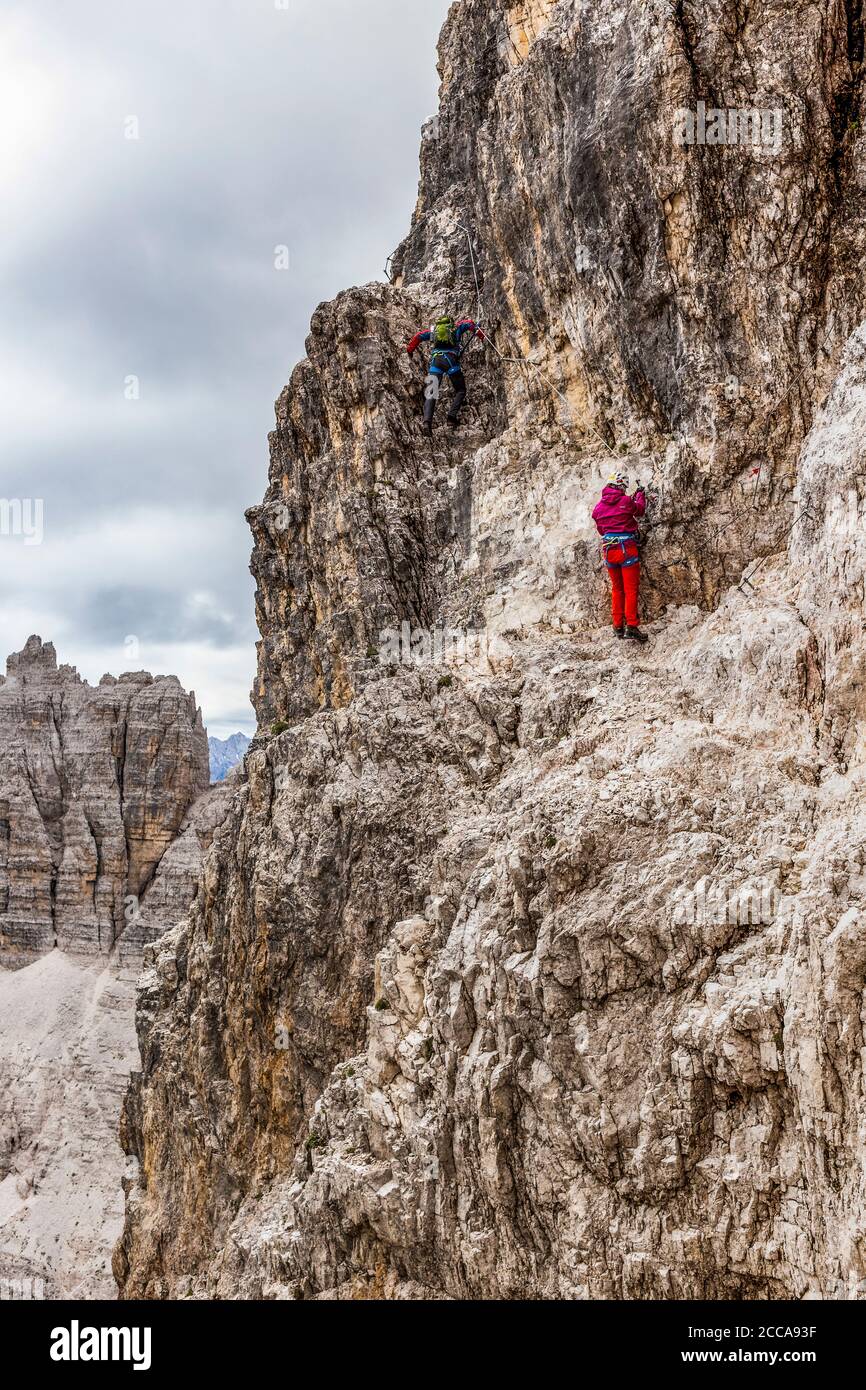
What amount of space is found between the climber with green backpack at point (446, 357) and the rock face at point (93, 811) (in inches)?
2099

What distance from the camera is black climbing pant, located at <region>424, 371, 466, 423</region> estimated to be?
80.8ft

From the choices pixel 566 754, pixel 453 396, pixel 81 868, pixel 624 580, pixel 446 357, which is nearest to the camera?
pixel 566 754

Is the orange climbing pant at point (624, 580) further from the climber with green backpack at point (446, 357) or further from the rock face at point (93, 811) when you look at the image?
the rock face at point (93, 811)

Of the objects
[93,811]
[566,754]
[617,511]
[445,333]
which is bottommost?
[566,754]

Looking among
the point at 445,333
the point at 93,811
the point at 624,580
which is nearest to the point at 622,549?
the point at 624,580

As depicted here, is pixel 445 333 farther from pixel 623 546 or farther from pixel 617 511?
pixel 623 546

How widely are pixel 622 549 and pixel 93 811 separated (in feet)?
213

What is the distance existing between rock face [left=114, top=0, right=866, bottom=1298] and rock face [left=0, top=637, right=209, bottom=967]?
45.5m

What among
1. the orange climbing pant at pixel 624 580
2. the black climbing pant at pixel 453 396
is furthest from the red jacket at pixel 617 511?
the black climbing pant at pixel 453 396

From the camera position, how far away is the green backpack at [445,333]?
24.2 metres

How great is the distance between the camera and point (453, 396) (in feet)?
82.8

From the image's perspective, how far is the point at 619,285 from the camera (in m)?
19.8

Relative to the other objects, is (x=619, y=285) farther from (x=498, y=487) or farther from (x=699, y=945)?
(x=699, y=945)

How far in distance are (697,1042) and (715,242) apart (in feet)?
47.2
